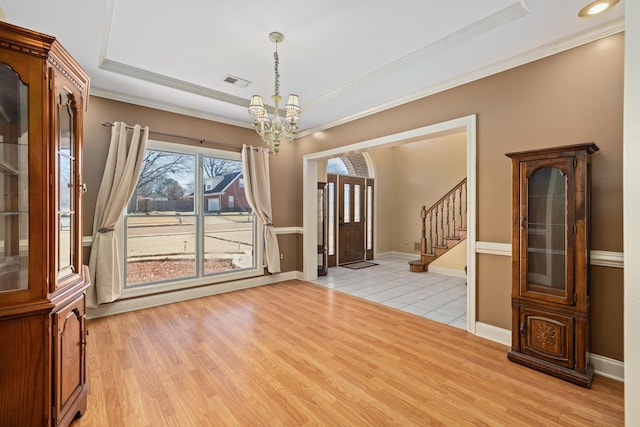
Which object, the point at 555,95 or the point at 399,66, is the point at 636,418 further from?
the point at 399,66

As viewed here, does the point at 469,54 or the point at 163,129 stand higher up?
the point at 469,54

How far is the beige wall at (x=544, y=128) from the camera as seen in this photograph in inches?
92.5

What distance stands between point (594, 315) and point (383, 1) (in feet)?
10.2

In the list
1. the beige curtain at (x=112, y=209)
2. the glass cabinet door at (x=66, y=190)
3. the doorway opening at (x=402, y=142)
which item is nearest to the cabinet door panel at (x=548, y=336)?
the doorway opening at (x=402, y=142)

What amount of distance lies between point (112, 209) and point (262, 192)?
7.25 feet

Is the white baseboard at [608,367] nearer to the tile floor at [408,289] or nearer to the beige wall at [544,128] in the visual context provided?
the beige wall at [544,128]

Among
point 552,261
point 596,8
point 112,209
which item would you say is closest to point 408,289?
point 552,261

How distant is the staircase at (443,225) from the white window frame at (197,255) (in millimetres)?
3508

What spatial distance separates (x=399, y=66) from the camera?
122 inches

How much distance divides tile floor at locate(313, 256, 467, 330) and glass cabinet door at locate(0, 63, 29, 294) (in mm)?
3805

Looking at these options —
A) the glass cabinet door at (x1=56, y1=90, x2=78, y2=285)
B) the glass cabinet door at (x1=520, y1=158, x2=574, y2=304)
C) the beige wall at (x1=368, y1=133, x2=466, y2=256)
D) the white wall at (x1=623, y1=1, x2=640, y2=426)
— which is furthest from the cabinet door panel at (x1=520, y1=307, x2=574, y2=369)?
the beige wall at (x1=368, y1=133, x2=466, y2=256)

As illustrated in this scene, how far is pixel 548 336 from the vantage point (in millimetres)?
2426

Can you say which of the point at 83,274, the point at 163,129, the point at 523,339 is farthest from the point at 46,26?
the point at 523,339

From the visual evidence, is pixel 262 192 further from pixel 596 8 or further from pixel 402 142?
pixel 596 8
